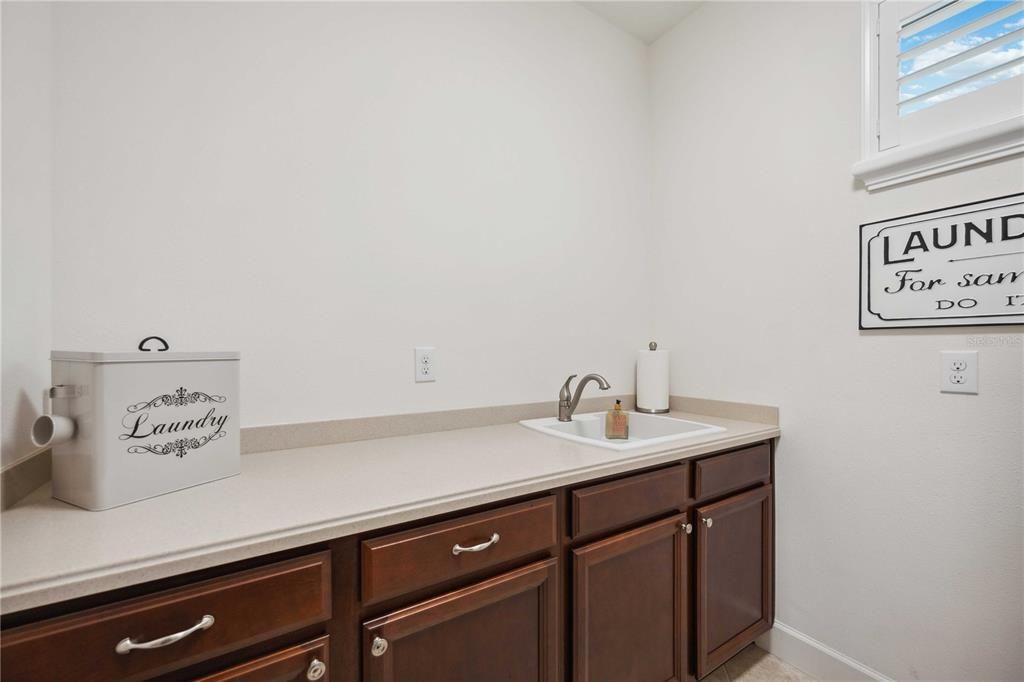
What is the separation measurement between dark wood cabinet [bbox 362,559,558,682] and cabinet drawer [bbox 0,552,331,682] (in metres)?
0.16

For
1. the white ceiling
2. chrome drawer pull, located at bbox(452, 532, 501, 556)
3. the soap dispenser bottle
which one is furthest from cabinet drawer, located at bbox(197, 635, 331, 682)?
the white ceiling

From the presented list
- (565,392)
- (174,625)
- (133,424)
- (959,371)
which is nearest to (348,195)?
(133,424)

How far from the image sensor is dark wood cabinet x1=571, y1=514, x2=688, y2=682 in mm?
1169

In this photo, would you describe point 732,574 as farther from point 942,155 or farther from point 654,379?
point 942,155

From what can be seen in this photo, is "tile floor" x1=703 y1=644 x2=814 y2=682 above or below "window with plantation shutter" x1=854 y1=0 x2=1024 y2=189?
below

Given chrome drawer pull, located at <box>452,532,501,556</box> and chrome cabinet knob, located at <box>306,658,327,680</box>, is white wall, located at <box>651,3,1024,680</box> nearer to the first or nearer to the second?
chrome drawer pull, located at <box>452,532,501,556</box>

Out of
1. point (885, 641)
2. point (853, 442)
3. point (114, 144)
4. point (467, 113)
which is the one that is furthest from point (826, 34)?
point (114, 144)

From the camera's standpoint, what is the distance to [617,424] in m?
1.83

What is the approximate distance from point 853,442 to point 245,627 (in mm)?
1750

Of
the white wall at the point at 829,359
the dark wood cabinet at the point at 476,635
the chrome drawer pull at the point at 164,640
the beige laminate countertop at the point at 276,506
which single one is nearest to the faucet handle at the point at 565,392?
the beige laminate countertop at the point at 276,506

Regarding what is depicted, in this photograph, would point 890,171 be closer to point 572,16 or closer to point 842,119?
point 842,119

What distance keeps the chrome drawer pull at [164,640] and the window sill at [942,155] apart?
6.53 ft

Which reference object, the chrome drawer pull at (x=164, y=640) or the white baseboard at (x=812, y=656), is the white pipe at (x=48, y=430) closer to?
the chrome drawer pull at (x=164, y=640)

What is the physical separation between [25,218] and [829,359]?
2.19 meters
